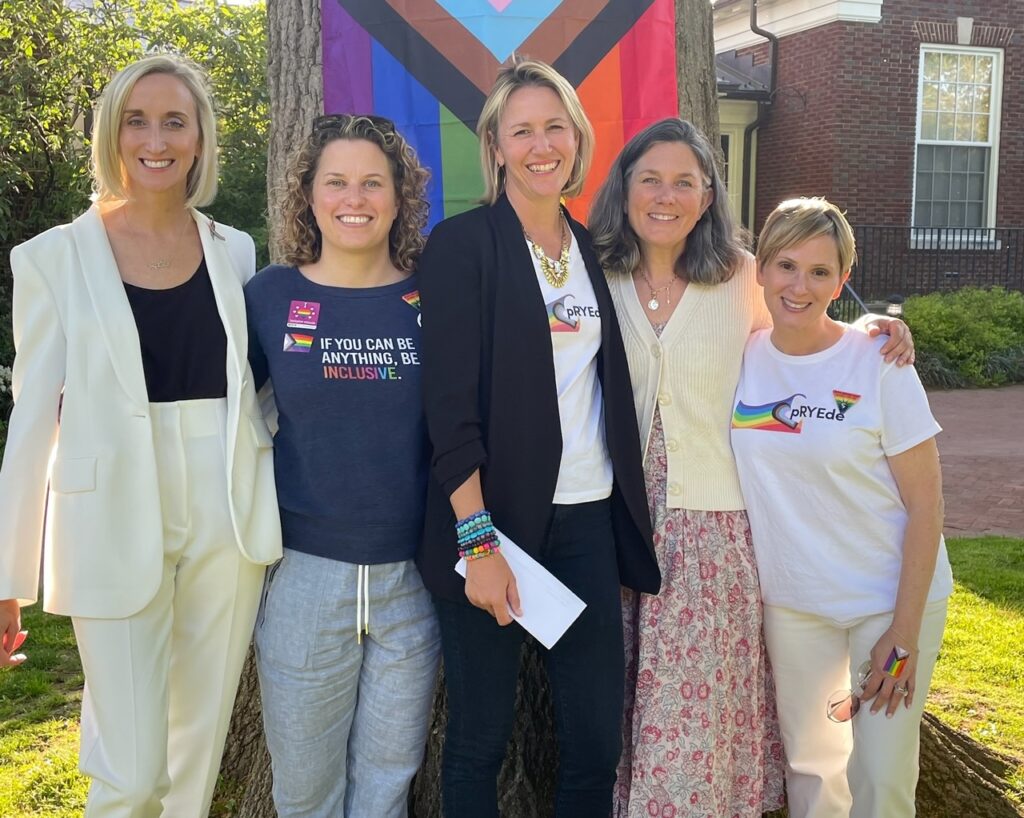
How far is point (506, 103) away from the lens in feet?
8.09

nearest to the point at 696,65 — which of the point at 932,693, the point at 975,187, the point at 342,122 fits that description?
the point at 342,122

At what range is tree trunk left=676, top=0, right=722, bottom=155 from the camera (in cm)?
320

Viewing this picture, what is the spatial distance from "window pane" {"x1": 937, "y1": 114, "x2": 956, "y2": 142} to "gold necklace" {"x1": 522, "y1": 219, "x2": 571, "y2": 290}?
14253 millimetres

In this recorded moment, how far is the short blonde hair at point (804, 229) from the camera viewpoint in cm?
256

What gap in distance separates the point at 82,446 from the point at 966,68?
612 inches

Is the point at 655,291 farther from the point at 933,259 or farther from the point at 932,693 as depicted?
the point at 933,259

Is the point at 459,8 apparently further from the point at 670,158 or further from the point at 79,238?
the point at 79,238

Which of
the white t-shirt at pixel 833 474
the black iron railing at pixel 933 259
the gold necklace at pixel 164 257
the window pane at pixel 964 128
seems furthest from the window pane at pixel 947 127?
the gold necklace at pixel 164 257

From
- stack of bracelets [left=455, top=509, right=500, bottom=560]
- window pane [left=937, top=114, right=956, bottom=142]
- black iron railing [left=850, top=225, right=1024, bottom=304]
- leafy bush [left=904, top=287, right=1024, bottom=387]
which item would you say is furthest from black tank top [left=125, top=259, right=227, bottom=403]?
window pane [left=937, top=114, right=956, bottom=142]

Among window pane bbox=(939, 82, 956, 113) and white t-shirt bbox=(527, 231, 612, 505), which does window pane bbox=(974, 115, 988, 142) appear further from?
white t-shirt bbox=(527, 231, 612, 505)

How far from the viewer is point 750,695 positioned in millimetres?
2660

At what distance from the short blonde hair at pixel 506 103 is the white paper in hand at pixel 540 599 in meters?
0.89

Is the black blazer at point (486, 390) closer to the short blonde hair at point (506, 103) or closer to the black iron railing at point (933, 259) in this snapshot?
the short blonde hair at point (506, 103)

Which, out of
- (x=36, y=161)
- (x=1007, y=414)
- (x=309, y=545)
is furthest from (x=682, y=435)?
(x=1007, y=414)
